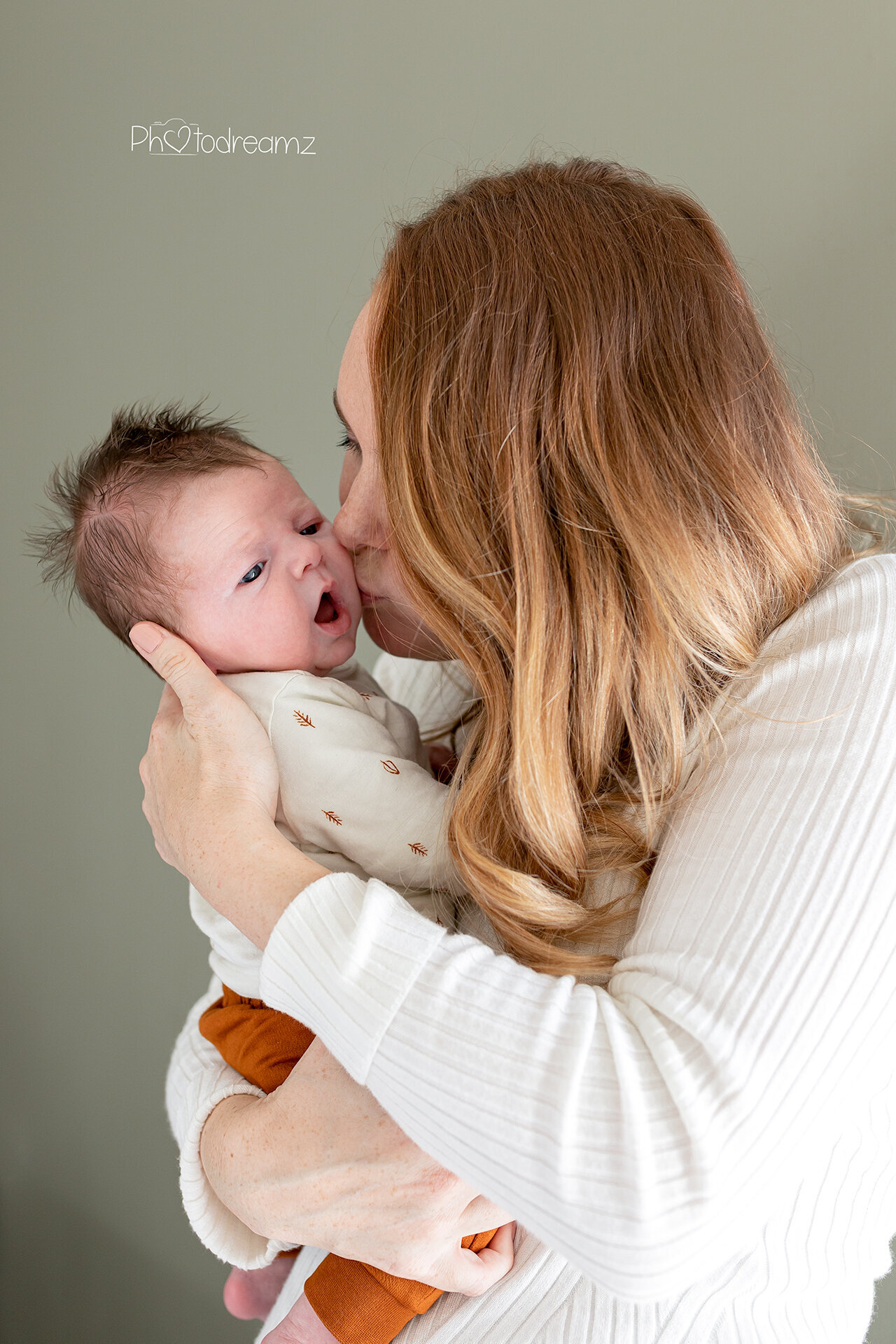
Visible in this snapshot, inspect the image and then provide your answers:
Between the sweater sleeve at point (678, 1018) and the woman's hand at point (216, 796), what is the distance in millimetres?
65

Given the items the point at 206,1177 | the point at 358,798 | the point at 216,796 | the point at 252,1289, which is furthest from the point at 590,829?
the point at 252,1289

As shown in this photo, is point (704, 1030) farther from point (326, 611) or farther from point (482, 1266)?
point (326, 611)

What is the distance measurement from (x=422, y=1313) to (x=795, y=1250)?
378mm

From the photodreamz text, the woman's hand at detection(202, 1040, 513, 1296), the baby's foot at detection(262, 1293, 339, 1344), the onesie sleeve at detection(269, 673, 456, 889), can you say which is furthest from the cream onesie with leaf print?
the photodreamz text

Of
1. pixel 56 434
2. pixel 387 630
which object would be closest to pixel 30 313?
pixel 56 434

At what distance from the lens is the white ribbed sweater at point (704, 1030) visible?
2.14 ft

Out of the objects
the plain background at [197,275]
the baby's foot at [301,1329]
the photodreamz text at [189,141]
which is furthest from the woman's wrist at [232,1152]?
the photodreamz text at [189,141]

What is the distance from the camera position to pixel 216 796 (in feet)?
3.15

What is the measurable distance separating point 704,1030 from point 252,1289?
105 cm

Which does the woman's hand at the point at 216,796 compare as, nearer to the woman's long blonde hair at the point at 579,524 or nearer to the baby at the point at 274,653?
the baby at the point at 274,653

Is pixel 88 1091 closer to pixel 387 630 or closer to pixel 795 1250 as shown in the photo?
pixel 387 630

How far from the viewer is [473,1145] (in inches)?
27.1

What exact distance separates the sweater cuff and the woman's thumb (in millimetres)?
357

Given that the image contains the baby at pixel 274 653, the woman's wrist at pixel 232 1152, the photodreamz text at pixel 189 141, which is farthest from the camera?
the photodreamz text at pixel 189 141
